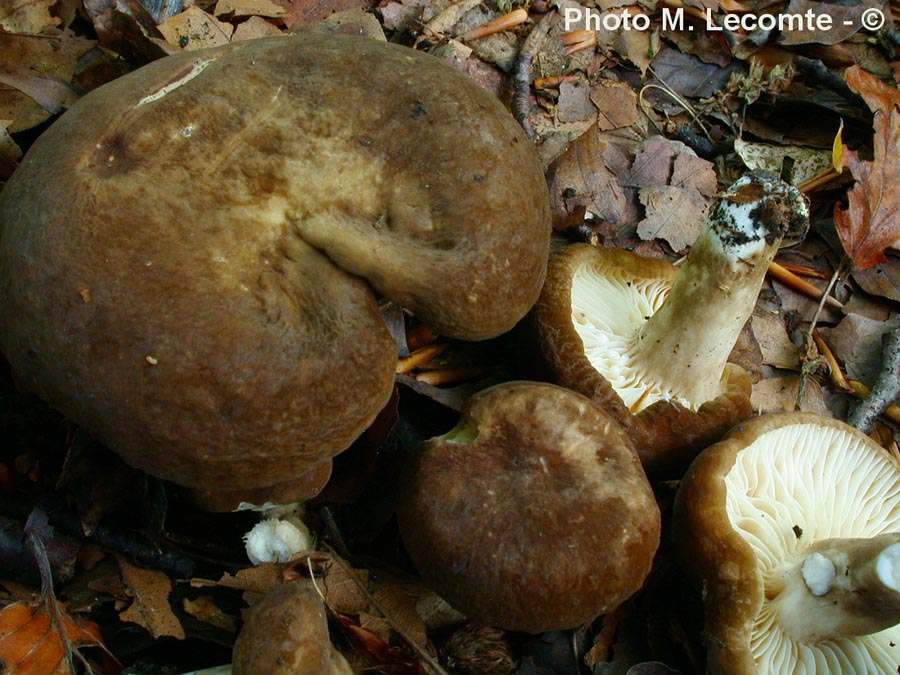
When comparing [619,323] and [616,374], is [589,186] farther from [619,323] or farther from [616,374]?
[616,374]

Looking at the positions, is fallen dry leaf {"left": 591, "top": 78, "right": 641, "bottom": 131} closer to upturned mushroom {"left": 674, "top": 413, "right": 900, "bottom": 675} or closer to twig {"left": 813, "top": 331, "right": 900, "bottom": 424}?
twig {"left": 813, "top": 331, "right": 900, "bottom": 424}

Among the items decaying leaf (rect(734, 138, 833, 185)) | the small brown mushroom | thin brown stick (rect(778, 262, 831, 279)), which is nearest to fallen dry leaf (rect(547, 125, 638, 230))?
decaying leaf (rect(734, 138, 833, 185))

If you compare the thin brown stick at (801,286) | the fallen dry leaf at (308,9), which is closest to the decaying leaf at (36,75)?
the fallen dry leaf at (308,9)

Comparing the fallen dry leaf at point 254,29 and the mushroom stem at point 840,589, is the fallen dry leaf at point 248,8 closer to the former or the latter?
the fallen dry leaf at point 254,29

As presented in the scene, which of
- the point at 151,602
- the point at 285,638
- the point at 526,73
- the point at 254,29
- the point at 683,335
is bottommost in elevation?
the point at 151,602

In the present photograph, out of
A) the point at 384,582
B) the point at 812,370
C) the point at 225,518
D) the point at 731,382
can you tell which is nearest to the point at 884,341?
the point at 812,370

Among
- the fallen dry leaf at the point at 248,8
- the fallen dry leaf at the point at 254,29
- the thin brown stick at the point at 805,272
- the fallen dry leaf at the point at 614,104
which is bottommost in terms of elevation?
the thin brown stick at the point at 805,272

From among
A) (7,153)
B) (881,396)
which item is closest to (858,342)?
(881,396)
